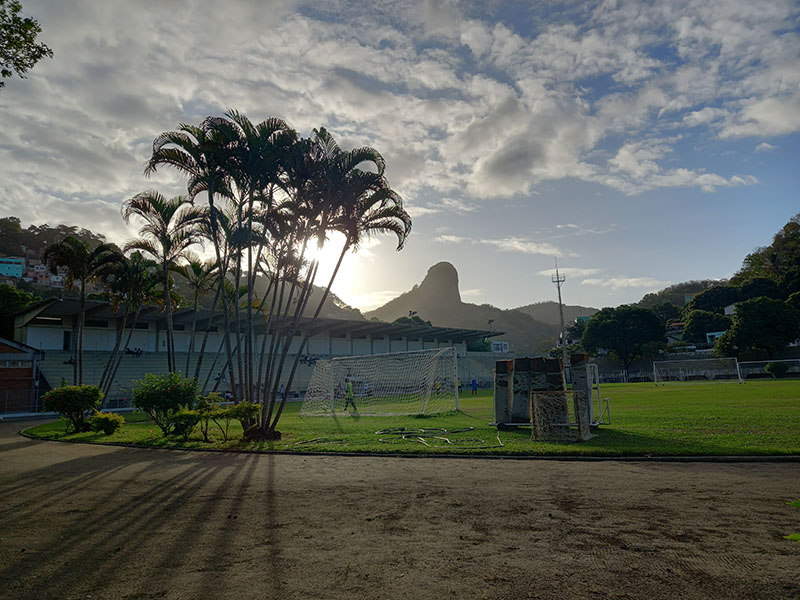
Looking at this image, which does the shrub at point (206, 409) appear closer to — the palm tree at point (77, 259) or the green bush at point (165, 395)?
the green bush at point (165, 395)

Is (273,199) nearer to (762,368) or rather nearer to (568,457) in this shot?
(568,457)

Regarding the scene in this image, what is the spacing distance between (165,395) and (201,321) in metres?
37.0

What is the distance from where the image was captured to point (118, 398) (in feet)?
121

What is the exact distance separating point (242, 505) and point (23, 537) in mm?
2254

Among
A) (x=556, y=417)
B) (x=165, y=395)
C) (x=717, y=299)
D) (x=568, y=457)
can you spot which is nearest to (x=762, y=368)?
(x=717, y=299)

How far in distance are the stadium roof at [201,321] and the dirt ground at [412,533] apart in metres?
13.7

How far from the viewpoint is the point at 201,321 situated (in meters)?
49.3

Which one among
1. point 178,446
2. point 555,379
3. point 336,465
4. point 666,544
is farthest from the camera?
point 555,379

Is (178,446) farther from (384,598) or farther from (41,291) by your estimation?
(41,291)

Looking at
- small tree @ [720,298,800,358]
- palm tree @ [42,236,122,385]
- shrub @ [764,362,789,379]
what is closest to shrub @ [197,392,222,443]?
palm tree @ [42,236,122,385]

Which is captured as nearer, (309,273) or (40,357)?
(309,273)

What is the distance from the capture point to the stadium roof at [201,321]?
38806mm

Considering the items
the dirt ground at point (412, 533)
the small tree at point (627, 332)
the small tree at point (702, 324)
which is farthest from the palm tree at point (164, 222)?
the small tree at point (702, 324)

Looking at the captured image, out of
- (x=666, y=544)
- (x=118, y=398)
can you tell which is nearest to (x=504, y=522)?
(x=666, y=544)
